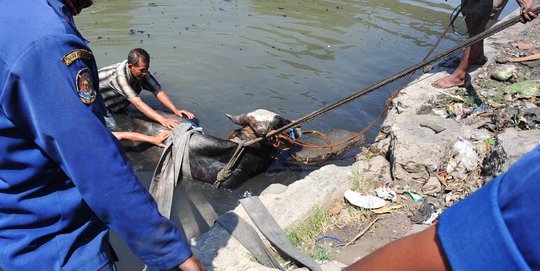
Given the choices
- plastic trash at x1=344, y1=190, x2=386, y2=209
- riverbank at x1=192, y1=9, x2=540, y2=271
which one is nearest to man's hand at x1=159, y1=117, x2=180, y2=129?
riverbank at x1=192, y1=9, x2=540, y2=271

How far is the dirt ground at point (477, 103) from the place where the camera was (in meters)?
2.98

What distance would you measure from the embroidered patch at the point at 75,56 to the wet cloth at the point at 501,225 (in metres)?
1.02

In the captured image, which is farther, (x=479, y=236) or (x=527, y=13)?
(x=527, y=13)

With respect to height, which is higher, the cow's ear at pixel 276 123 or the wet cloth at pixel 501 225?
the wet cloth at pixel 501 225

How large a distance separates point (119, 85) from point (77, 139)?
431cm

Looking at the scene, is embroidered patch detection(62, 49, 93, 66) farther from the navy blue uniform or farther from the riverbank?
the riverbank

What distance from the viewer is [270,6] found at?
35.2ft

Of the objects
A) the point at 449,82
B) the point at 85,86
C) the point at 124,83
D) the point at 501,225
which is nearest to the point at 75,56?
the point at 85,86

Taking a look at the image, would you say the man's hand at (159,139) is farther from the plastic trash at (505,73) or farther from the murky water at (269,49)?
the plastic trash at (505,73)

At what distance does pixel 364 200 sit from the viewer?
3303 millimetres

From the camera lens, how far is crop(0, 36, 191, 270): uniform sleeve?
1.12m

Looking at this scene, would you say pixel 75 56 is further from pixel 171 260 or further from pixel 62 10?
pixel 171 260

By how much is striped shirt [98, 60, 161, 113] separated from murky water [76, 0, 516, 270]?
21.2 inches

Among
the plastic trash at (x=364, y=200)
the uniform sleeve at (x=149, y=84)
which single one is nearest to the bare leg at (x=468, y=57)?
the plastic trash at (x=364, y=200)
